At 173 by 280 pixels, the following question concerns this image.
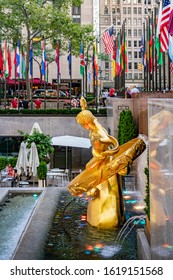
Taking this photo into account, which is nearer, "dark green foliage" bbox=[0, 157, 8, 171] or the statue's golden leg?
the statue's golden leg

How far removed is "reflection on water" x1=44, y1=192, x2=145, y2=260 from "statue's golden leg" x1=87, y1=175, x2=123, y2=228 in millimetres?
155

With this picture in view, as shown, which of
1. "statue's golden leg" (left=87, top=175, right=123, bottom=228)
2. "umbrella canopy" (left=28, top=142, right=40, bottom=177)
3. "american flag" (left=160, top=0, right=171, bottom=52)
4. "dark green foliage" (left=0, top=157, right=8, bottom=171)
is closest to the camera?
"statue's golden leg" (left=87, top=175, right=123, bottom=228)

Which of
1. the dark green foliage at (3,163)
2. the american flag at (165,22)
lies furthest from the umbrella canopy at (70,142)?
the american flag at (165,22)

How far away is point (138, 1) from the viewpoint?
96.9m

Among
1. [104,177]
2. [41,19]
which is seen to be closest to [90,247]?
[104,177]

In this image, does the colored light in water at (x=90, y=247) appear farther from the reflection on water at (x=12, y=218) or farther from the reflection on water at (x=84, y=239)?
the reflection on water at (x=12, y=218)

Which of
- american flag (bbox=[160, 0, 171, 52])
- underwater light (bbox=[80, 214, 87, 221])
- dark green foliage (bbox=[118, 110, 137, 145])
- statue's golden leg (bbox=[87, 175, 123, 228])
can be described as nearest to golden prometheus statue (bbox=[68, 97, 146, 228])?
statue's golden leg (bbox=[87, 175, 123, 228])

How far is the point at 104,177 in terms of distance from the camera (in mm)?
10656

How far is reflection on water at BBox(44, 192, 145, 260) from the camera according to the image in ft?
29.5

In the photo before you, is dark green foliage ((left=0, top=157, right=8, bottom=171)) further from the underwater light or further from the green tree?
the green tree

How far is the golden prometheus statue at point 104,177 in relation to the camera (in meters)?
10.6

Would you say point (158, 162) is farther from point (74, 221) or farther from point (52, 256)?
point (74, 221)

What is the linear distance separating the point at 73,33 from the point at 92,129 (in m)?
25.3

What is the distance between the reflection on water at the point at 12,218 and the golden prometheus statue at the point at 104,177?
1.65m
